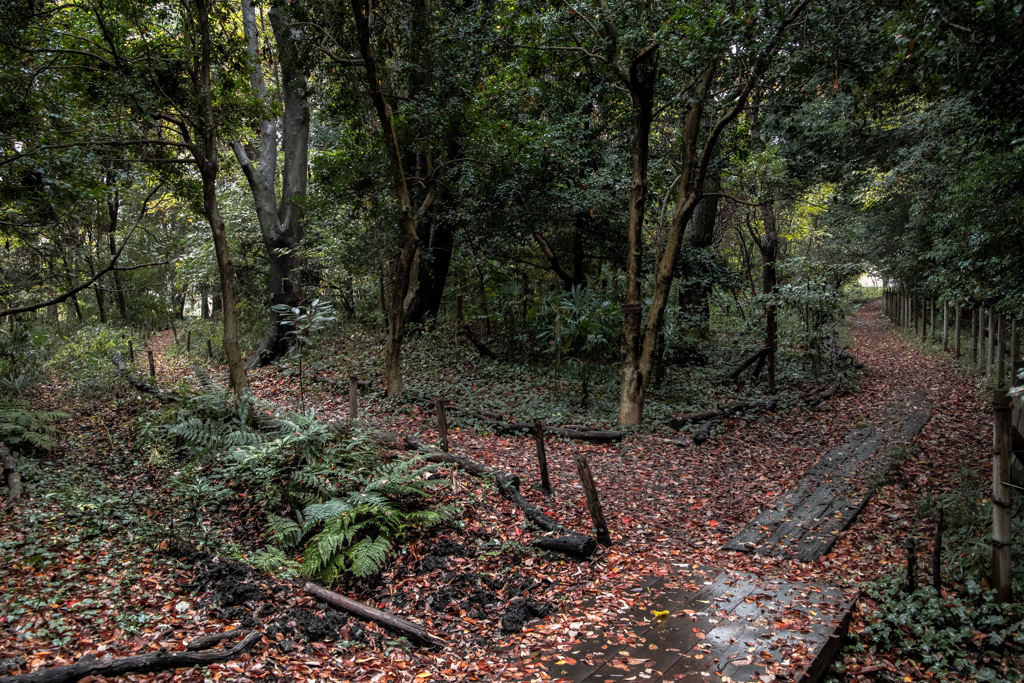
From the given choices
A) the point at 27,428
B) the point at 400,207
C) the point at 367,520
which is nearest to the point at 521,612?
the point at 367,520

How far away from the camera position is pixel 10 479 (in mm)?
6359

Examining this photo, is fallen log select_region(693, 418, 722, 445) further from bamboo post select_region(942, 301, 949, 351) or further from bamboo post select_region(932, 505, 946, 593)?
bamboo post select_region(942, 301, 949, 351)

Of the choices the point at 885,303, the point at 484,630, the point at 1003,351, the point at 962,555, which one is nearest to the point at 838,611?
the point at 962,555

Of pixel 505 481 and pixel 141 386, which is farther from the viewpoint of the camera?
pixel 141 386

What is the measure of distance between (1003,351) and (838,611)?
415 inches

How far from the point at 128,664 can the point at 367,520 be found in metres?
2.44

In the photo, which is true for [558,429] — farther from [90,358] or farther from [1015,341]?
[90,358]

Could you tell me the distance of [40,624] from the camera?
402 cm

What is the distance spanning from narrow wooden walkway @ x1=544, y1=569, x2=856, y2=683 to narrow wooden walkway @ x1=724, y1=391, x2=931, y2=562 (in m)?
0.87

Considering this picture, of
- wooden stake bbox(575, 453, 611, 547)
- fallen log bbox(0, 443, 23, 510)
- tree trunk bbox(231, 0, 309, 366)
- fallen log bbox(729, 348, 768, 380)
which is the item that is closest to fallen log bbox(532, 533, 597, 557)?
wooden stake bbox(575, 453, 611, 547)

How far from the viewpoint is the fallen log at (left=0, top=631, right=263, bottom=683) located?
3314 mm

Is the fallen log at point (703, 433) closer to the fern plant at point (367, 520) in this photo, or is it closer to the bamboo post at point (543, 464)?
the bamboo post at point (543, 464)

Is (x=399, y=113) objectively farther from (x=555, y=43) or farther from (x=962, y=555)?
(x=962, y=555)

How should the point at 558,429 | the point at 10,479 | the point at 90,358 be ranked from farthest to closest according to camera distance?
the point at 90,358 → the point at 558,429 → the point at 10,479
